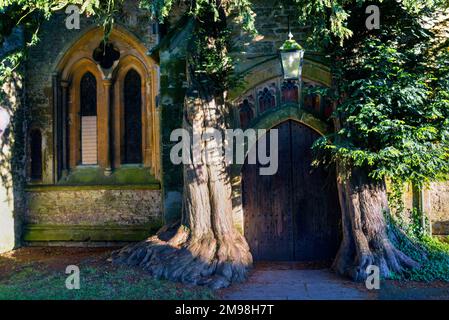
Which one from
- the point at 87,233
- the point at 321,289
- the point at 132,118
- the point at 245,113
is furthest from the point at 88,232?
the point at 321,289

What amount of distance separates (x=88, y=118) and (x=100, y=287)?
5307 millimetres

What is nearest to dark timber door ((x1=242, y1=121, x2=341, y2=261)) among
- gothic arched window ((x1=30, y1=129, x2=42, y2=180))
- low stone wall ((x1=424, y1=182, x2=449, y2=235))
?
low stone wall ((x1=424, y1=182, x2=449, y2=235))

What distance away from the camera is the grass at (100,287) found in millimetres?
4988

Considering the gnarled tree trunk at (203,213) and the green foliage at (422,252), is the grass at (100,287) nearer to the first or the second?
the gnarled tree trunk at (203,213)

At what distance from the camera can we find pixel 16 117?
8.72m

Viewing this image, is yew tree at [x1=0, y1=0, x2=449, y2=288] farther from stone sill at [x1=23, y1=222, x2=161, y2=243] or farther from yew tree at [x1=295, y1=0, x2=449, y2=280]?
stone sill at [x1=23, y1=222, x2=161, y2=243]

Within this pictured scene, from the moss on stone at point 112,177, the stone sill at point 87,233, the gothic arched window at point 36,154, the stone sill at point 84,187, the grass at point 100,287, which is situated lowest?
the grass at point 100,287

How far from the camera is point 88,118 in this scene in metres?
9.39

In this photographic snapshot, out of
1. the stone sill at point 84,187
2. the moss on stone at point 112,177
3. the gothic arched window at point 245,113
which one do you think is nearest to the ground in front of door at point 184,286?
the stone sill at point 84,187

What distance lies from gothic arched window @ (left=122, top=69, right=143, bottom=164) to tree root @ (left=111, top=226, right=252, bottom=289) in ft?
10.6

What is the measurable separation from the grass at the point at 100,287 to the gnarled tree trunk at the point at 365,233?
95.0 inches

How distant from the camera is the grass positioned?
16.4 ft

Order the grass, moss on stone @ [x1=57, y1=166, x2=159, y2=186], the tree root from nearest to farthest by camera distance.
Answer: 1. the grass
2. the tree root
3. moss on stone @ [x1=57, y1=166, x2=159, y2=186]

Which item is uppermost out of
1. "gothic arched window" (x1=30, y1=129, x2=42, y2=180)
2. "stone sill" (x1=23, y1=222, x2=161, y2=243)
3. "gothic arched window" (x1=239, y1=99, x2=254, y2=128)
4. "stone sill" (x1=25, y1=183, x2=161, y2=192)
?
"gothic arched window" (x1=239, y1=99, x2=254, y2=128)
